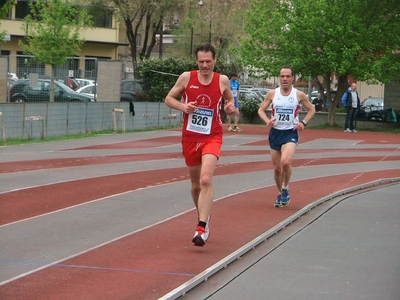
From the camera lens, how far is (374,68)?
33.0 metres

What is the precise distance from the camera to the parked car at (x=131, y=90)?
32.8 metres

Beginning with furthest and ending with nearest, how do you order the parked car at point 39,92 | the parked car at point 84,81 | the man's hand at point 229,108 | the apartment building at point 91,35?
the apartment building at point 91,35 → the parked car at point 84,81 → the parked car at point 39,92 → the man's hand at point 229,108

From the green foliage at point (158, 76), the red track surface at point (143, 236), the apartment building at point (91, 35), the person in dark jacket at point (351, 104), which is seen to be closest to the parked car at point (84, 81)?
the green foliage at point (158, 76)

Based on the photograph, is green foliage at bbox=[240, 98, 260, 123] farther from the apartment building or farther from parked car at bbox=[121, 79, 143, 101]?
the apartment building

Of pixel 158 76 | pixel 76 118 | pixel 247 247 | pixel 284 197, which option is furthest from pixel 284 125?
pixel 158 76

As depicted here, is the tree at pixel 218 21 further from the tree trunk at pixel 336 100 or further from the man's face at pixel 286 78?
the man's face at pixel 286 78

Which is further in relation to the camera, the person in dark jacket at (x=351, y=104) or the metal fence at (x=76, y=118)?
the person in dark jacket at (x=351, y=104)

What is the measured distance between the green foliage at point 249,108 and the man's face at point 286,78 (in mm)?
24713

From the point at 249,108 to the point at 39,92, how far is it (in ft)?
41.5

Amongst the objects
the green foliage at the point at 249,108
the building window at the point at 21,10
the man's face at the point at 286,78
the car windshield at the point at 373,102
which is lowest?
the green foliage at the point at 249,108

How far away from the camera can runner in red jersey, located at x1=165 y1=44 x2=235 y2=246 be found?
917cm

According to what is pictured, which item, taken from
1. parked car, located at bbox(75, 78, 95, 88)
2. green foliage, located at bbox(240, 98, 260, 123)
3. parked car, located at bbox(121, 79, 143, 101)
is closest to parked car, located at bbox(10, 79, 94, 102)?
parked car, located at bbox(75, 78, 95, 88)

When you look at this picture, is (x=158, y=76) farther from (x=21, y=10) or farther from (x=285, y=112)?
(x=21, y=10)

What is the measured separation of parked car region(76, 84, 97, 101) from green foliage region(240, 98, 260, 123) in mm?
9151
